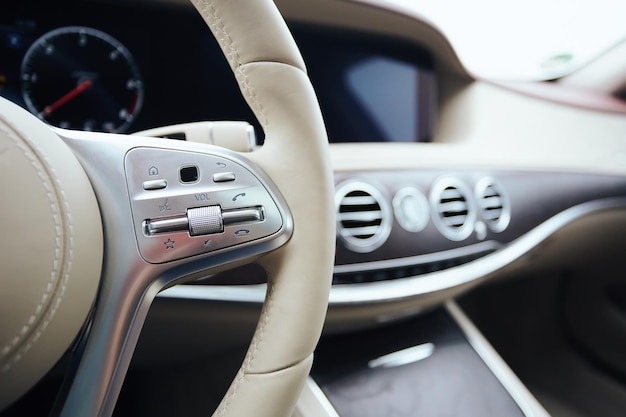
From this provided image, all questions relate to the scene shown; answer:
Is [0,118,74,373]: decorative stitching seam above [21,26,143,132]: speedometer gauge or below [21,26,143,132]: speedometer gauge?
below

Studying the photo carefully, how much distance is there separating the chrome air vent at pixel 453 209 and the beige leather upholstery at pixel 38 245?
56 centimetres

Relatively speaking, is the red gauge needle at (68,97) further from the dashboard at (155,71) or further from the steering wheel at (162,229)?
the steering wheel at (162,229)

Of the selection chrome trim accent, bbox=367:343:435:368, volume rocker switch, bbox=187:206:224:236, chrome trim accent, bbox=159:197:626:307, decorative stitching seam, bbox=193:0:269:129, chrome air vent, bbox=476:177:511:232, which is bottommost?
chrome trim accent, bbox=367:343:435:368

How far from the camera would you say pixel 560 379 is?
1.32m

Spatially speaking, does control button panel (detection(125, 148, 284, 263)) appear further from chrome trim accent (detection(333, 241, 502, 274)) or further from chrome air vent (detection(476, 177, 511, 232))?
chrome air vent (detection(476, 177, 511, 232))

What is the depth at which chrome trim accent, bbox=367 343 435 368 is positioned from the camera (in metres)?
0.87

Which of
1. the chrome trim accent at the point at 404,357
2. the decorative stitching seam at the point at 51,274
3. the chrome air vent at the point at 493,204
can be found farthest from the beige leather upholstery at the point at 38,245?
the chrome air vent at the point at 493,204

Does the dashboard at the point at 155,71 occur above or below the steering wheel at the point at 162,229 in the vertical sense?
above

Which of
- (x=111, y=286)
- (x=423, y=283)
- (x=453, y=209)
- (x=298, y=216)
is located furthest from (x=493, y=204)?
(x=111, y=286)

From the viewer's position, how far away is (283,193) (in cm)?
49

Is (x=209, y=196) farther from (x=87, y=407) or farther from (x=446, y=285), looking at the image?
(x=446, y=285)

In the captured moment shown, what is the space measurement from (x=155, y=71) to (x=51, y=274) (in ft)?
2.13

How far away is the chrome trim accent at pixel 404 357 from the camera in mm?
875

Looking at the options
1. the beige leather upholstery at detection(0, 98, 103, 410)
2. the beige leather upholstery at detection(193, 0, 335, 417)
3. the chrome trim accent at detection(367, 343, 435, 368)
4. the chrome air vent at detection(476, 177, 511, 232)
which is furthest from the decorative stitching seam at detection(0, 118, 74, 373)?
the chrome air vent at detection(476, 177, 511, 232)
